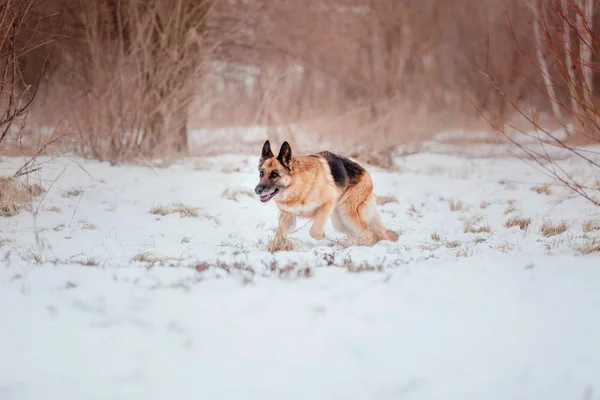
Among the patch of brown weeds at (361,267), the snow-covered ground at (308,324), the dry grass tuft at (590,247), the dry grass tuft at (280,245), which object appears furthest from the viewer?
the dry grass tuft at (280,245)

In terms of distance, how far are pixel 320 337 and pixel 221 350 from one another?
56cm

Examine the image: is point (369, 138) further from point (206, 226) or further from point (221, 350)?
point (221, 350)

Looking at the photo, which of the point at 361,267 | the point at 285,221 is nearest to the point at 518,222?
the point at 285,221

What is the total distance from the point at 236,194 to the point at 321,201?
3.03 m

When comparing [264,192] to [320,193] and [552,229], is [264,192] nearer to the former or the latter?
[320,193]

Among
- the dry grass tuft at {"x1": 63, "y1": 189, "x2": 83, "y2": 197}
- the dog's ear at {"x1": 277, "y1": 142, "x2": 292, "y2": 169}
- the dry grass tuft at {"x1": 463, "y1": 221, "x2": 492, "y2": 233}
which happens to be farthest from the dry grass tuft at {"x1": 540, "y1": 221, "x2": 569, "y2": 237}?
the dry grass tuft at {"x1": 63, "y1": 189, "x2": 83, "y2": 197}

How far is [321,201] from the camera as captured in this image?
631 cm

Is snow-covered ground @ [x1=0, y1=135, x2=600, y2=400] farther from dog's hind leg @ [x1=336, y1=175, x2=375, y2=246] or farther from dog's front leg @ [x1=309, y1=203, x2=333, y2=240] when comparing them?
dog's hind leg @ [x1=336, y1=175, x2=375, y2=246]

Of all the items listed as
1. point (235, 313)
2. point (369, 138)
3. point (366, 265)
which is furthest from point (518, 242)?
point (369, 138)

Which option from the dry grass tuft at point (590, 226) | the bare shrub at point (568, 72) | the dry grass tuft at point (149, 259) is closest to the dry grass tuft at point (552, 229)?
the dry grass tuft at point (590, 226)

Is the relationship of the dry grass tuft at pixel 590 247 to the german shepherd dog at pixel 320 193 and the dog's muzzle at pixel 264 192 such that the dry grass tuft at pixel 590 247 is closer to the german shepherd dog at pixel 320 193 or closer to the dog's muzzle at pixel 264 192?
the german shepherd dog at pixel 320 193

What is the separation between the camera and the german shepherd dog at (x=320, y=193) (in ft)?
19.9

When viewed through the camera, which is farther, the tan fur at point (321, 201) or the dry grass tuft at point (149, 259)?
the tan fur at point (321, 201)

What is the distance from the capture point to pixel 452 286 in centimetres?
375
